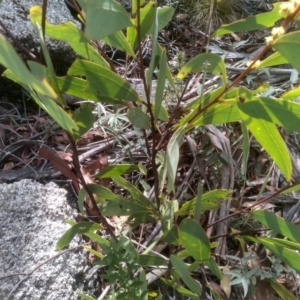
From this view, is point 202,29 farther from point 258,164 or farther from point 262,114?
point 262,114

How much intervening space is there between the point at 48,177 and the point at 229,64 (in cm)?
84

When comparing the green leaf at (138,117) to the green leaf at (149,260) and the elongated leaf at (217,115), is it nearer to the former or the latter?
the elongated leaf at (217,115)

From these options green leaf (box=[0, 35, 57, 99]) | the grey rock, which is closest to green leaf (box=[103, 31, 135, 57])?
green leaf (box=[0, 35, 57, 99])

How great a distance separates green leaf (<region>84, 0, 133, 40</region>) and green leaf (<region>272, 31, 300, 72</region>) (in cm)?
23

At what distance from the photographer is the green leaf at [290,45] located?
2.42 feet

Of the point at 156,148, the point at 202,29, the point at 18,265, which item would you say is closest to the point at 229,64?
the point at 202,29

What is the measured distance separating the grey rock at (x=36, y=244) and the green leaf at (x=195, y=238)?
0.38 meters

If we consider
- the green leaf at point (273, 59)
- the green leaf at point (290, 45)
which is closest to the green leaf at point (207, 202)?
the green leaf at point (273, 59)

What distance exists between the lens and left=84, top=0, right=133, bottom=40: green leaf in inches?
25.4

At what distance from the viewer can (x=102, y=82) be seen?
926 mm

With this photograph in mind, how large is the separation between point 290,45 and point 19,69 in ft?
1.38

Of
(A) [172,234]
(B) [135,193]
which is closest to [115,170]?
(B) [135,193]

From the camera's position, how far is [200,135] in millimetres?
1600

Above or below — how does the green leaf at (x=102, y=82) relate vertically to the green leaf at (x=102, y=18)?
below
